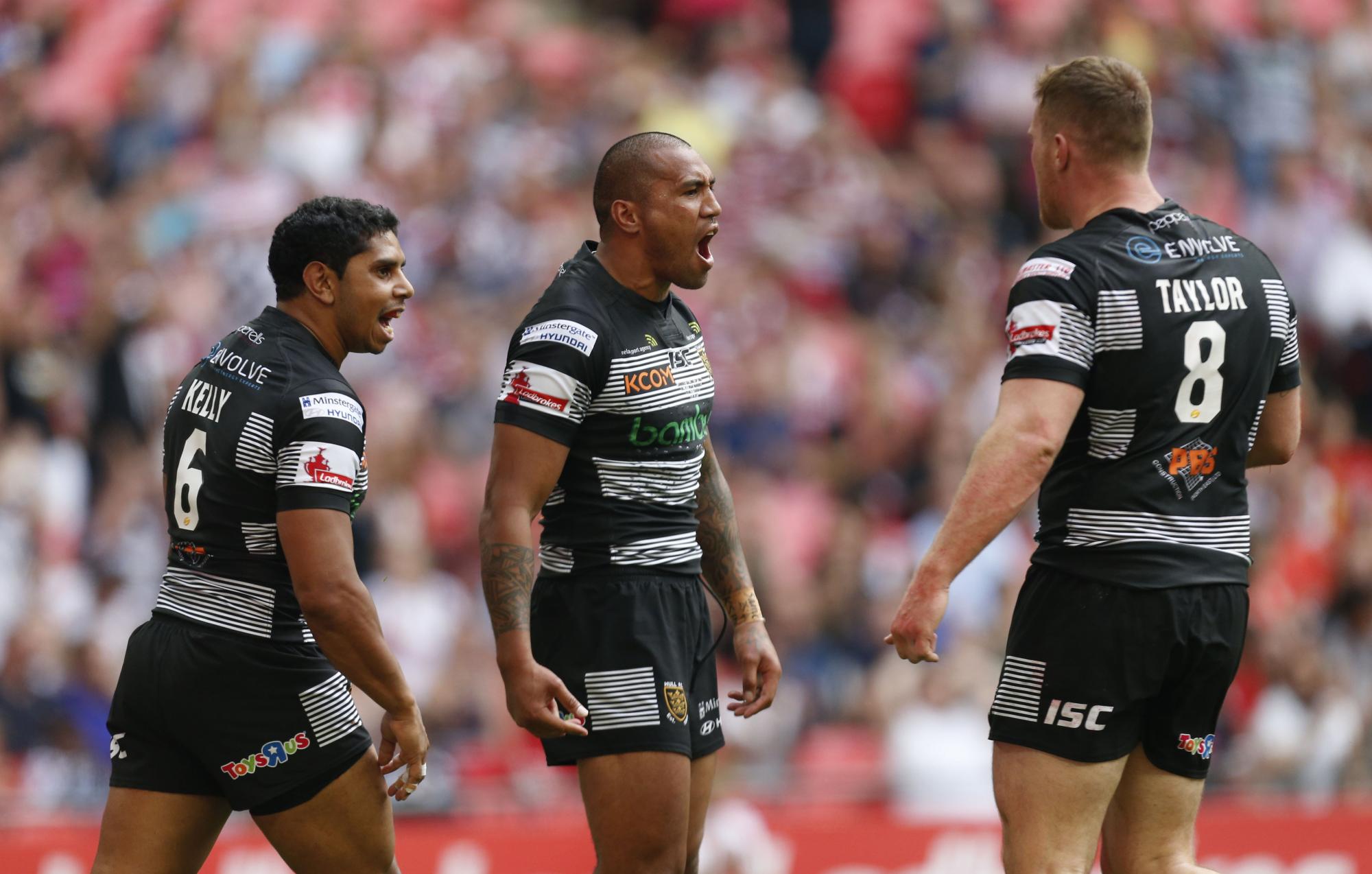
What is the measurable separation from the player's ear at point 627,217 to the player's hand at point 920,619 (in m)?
1.54

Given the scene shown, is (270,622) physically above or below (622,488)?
below

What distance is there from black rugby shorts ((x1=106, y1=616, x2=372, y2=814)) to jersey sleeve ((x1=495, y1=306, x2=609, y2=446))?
3.37 ft

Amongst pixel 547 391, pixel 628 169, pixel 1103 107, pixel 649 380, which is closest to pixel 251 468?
pixel 547 391

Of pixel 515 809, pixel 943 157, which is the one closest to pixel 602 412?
pixel 515 809

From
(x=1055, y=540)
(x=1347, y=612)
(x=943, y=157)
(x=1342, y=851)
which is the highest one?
(x=943, y=157)

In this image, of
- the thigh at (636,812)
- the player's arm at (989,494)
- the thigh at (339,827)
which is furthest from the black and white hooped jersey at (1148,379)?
the thigh at (339,827)

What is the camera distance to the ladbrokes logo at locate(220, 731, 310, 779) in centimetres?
521

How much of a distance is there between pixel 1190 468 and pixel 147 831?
11.0 ft

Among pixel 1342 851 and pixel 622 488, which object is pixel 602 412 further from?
pixel 1342 851

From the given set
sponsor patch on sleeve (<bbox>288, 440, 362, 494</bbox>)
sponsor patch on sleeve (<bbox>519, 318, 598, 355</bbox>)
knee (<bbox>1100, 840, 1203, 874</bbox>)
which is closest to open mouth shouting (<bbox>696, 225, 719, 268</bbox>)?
sponsor patch on sleeve (<bbox>519, 318, 598, 355</bbox>)

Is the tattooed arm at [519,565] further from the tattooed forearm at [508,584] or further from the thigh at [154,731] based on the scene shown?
the thigh at [154,731]

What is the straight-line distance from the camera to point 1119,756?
514 cm

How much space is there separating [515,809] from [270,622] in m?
3.86

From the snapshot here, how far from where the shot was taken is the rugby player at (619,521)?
17.5ft
